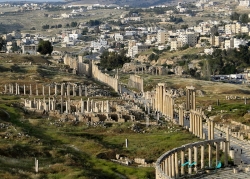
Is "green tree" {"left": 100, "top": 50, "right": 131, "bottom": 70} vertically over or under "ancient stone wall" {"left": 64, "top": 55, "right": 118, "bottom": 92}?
under

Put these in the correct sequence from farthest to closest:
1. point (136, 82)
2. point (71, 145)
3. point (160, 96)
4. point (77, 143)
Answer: point (136, 82), point (160, 96), point (77, 143), point (71, 145)

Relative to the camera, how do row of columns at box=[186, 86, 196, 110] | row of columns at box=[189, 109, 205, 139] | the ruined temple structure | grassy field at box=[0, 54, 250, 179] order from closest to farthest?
1. grassy field at box=[0, 54, 250, 179]
2. row of columns at box=[189, 109, 205, 139]
3. row of columns at box=[186, 86, 196, 110]
4. the ruined temple structure

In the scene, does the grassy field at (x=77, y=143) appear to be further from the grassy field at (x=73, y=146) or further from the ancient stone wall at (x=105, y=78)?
the ancient stone wall at (x=105, y=78)

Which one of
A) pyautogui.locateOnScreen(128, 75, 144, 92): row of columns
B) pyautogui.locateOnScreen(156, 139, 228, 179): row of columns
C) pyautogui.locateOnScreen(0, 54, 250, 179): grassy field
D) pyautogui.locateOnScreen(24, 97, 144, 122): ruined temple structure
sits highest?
pyautogui.locateOnScreen(156, 139, 228, 179): row of columns

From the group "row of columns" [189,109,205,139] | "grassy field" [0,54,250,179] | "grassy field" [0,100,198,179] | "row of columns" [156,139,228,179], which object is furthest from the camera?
"row of columns" [189,109,205,139]

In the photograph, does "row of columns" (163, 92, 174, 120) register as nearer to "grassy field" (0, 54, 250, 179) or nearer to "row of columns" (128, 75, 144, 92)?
"grassy field" (0, 54, 250, 179)

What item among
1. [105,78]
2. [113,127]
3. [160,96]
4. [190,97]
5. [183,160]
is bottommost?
[105,78]

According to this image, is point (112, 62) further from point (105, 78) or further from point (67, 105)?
point (67, 105)

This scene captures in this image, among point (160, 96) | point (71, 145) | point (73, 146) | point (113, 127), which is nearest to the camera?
point (73, 146)

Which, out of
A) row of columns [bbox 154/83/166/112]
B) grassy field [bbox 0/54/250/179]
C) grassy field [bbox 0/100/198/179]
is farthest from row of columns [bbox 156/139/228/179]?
row of columns [bbox 154/83/166/112]

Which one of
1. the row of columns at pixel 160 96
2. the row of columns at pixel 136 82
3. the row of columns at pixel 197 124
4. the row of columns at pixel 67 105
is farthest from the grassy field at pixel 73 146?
the row of columns at pixel 136 82

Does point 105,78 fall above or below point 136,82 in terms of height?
above

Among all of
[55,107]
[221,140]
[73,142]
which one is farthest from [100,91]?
[221,140]

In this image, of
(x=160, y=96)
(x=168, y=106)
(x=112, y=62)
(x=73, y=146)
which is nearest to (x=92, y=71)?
(x=112, y=62)
